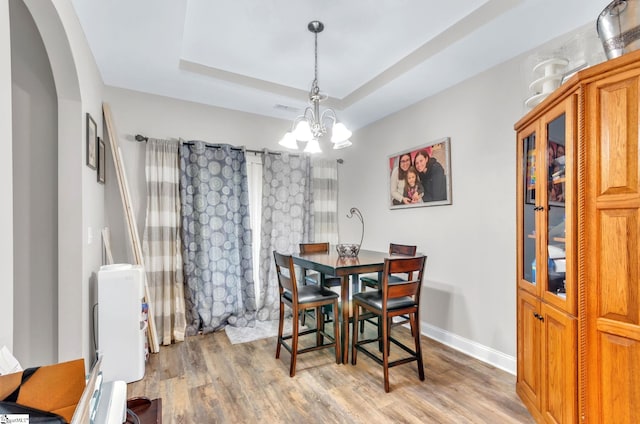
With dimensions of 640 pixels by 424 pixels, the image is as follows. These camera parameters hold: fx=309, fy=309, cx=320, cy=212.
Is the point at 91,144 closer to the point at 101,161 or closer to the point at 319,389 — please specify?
the point at 101,161

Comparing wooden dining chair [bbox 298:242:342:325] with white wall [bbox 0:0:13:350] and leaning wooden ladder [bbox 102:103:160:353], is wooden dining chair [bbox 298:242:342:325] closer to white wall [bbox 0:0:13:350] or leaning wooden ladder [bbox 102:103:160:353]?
leaning wooden ladder [bbox 102:103:160:353]

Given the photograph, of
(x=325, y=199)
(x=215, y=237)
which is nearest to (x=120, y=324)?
(x=215, y=237)

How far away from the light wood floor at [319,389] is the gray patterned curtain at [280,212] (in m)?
0.94

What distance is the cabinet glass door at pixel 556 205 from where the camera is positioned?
1586mm

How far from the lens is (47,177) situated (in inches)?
79.3

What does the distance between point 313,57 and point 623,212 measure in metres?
2.40

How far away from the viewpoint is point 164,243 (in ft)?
10.3

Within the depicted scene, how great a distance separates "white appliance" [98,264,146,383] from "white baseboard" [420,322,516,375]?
8.66ft

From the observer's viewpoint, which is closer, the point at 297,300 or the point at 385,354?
the point at 385,354

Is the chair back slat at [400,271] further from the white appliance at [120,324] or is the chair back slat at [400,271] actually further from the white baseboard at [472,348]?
the white appliance at [120,324]

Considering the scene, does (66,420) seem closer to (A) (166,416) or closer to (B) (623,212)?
(A) (166,416)

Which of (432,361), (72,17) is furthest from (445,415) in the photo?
(72,17)

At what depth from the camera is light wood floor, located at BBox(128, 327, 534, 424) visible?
193 centimetres

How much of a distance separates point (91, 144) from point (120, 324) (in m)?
1.35
